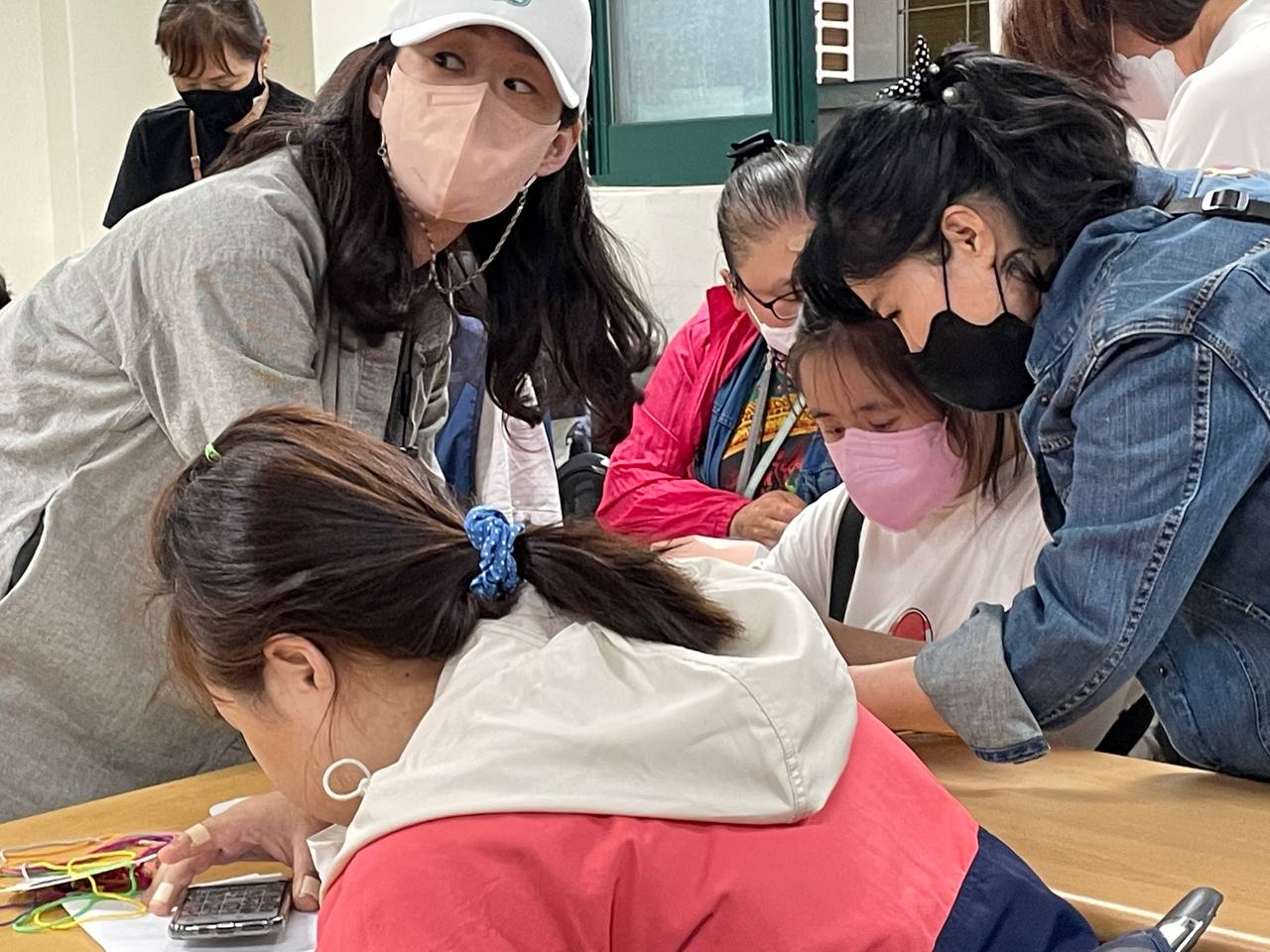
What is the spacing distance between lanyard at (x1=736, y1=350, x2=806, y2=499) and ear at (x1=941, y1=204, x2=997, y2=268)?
1269 mm

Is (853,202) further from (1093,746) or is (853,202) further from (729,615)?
(1093,746)

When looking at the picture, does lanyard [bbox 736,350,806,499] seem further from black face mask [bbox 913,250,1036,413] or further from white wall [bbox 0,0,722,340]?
white wall [bbox 0,0,722,340]

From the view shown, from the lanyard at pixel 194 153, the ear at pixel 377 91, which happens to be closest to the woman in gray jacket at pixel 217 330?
the ear at pixel 377 91

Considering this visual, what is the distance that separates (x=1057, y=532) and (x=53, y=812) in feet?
3.21

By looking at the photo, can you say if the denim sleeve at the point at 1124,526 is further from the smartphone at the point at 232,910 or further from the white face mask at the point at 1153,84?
the white face mask at the point at 1153,84

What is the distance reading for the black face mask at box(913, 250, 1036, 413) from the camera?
1.50 m

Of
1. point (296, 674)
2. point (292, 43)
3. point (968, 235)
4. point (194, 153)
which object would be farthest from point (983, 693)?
point (292, 43)

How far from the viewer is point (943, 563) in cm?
199

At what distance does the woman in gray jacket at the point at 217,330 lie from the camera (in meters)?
1.52

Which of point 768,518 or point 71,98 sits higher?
point 71,98

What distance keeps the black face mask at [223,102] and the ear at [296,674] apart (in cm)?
272

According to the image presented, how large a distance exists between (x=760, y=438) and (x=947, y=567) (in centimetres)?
86

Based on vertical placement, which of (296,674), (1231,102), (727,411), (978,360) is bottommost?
(727,411)

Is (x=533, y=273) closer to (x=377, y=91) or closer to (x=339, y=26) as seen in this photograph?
(x=377, y=91)
